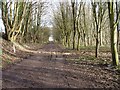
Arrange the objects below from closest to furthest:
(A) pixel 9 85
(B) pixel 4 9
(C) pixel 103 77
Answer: (A) pixel 9 85 → (C) pixel 103 77 → (B) pixel 4 9

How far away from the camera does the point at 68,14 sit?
164 ft

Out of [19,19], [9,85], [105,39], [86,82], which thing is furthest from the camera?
[105,39]

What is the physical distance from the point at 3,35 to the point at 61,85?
75.6ft

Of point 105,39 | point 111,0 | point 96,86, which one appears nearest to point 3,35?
point 111,0

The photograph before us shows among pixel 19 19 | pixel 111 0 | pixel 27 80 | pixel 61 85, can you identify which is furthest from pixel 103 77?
pixel 19 19

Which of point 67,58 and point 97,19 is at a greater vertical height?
point 97,19

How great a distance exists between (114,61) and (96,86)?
232 inches

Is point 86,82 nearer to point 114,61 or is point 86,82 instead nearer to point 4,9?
point 114,61

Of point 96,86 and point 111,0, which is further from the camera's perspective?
point 111,0

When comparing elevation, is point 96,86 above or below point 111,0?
below

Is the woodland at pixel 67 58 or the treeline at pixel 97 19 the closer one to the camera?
the woodland at pixel 67 58

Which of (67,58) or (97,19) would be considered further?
(97,19)

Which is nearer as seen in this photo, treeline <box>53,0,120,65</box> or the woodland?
the woodland

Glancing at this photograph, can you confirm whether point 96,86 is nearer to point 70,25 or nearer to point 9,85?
point 9,85
